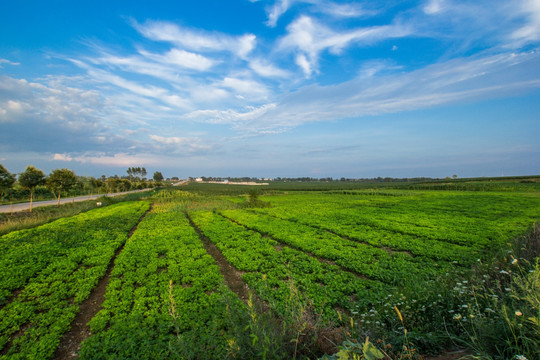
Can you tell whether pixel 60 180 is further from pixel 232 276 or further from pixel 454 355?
pixel 454 355

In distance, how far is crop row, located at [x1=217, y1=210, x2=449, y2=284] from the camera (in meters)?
9.67

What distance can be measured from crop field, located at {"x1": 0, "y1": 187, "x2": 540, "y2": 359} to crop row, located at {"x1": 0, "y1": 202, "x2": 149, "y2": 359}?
1.6 inches

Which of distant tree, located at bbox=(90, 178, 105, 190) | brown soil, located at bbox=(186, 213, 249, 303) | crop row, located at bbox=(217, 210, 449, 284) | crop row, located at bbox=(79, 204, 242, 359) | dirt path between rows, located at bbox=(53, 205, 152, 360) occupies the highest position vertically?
distant tree, located at bbox=(90, 178, 105, 190)

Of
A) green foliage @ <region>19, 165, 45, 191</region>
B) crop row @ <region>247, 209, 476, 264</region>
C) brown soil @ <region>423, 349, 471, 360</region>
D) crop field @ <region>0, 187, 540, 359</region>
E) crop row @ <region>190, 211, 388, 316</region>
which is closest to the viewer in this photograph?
brown soil @ <region>423, 349, 471, 360</region>

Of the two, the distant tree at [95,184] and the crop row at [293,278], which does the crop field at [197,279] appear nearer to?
the crop row at [293,278]

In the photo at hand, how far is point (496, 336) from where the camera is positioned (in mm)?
3078

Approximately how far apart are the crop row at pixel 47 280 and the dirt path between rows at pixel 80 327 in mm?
172

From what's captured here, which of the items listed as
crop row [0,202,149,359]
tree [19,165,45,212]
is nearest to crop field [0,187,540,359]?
crop row [0,202,149,359]

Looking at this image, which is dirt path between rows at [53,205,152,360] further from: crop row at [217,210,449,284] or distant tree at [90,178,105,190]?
distant tree at [90,178,105,190]

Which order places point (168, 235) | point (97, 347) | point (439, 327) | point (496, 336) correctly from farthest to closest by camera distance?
point (168, 235) → point (97, 347) → point (439, 327) → point (496, 336)

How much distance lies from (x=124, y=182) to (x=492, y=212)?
104682 millimetres

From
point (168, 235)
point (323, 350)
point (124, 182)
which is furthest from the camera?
point (124, 182)

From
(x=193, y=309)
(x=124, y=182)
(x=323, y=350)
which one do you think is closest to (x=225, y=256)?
(x=193, y=309)

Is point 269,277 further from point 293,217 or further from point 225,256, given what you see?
point 293,217
